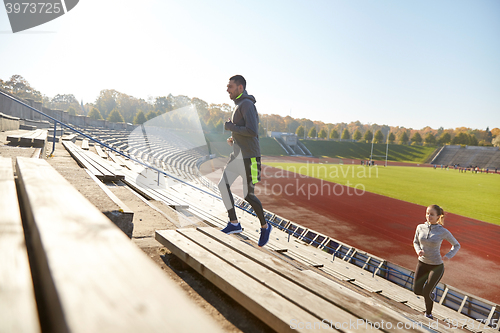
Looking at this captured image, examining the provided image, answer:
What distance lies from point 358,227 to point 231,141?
1471 cm

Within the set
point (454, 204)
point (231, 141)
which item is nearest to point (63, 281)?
point (231, 141)

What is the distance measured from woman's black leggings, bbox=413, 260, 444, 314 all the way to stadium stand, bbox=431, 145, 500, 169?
91.3 metres

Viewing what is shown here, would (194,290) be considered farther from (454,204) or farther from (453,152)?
(453,152)

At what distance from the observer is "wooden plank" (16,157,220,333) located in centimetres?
77

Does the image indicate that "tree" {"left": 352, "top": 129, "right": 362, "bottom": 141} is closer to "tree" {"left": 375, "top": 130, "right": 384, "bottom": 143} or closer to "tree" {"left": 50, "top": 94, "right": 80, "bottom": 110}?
"tree" {"left": 375, "top": 130, "right": 384, "bottom": 143}

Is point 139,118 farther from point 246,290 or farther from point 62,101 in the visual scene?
point 246,290

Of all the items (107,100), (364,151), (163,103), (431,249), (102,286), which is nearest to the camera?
(102,286)

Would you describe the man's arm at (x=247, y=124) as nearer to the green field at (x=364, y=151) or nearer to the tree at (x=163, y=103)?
the green field at (x=364, y=151)

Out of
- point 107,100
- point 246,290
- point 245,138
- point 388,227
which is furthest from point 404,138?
point 246,290

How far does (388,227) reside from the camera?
1683 centimetres

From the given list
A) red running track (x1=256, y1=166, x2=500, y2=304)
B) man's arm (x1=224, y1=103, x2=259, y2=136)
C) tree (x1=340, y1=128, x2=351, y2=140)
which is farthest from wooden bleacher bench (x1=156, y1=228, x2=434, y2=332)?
tree (x1=340, y1=128, x2=351, y2=140)

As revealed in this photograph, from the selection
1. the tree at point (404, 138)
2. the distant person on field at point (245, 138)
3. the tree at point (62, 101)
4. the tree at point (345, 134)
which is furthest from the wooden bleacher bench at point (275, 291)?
the tree at point (62, 101)

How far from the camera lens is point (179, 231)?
2.80 metres

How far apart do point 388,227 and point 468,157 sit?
283ft
